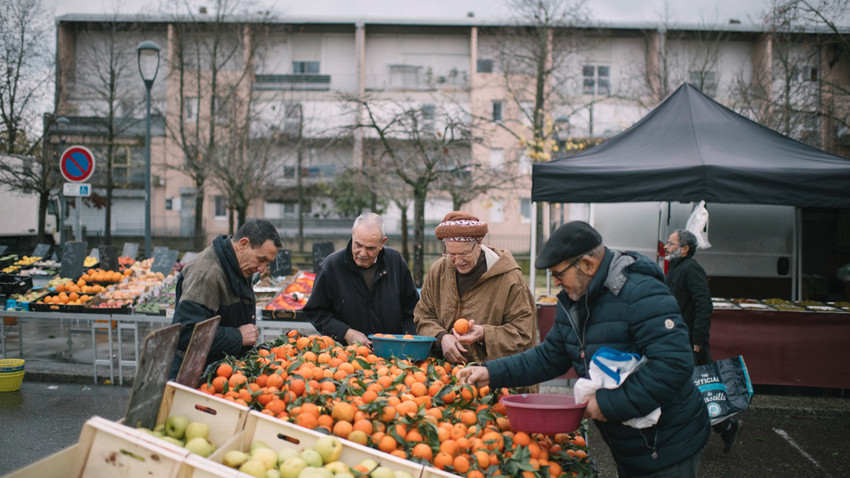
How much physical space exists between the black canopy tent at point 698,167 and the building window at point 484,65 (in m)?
23.1

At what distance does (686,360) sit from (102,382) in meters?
7.26

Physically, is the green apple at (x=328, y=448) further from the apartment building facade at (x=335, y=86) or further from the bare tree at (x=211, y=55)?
the bare tree at (x=211, y=55)

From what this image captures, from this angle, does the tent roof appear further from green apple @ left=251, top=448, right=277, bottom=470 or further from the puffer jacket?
green apple @ left=251, top=448, right=277, bottom=470

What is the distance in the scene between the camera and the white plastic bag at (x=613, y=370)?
7.04ft

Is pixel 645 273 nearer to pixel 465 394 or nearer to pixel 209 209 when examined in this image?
pixel 465 394

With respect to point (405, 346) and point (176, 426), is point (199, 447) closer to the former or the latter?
point (176, 426)

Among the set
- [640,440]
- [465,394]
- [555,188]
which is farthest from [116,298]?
[640,440]

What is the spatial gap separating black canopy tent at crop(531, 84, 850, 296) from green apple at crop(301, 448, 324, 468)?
4.78 metres

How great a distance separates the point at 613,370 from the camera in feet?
7.04

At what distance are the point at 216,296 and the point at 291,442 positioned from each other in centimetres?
121

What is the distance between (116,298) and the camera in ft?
26.0

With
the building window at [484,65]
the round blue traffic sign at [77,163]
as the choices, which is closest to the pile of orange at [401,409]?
the round blue traffic sign at [77,163]

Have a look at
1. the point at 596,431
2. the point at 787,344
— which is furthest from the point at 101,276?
the point at 787,344

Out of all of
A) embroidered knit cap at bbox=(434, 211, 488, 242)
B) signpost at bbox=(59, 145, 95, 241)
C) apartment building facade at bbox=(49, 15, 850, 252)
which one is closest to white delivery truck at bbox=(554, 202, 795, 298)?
embroidered knit cap at bbox=(434, 211, 488, 242)
